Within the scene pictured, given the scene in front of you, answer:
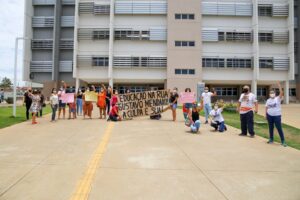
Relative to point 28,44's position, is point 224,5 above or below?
above

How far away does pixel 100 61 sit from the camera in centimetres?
4250

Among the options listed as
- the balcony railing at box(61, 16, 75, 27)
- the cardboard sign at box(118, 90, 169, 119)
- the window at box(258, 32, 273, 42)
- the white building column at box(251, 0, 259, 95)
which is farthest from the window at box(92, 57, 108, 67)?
the cardboard sign at box(118, 90, 169, 119)

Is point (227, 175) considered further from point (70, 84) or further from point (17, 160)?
point (70, 84)

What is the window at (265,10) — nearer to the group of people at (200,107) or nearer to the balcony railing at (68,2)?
the balcony railing at (68,2)

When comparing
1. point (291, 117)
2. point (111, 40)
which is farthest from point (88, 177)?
point (111, 40)

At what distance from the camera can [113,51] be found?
41969 mm

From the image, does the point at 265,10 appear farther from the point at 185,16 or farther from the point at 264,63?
the point at 185,16

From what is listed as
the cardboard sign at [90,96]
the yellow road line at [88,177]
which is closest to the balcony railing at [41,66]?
the cardboard sign at [90,96]

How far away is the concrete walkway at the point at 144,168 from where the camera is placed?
16.2ft

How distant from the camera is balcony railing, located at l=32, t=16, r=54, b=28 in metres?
48.3

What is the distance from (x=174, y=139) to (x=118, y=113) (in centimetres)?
630

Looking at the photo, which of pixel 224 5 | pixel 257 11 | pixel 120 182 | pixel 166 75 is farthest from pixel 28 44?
pixel 120 182

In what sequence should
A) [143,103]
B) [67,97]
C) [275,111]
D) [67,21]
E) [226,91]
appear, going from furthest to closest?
[67,21] < [226,91] < [143,103] < [67,97] < [275,111]

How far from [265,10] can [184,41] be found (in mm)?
13322
